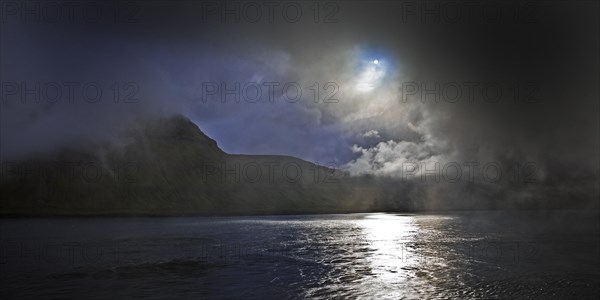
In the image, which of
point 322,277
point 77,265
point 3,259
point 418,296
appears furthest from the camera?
point 3,259

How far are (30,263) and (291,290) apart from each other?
3362 centimetres

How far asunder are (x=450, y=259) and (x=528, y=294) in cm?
1995

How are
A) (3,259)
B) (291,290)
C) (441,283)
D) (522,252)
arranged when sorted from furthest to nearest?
(522,252)
(3,259)
(441,283)
(291,290)

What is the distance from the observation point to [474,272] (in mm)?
40969

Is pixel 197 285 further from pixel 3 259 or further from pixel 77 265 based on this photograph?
pixel 3 259

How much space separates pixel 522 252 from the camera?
58.2m

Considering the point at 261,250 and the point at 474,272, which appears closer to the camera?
the point at 474,272

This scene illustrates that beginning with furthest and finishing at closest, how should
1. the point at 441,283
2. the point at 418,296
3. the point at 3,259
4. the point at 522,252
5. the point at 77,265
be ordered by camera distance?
the point at 522,252 → the point at 3,259 → the point at 77,265 → the point at 441,283 → the point at 418,296

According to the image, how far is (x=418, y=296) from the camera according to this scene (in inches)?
1173

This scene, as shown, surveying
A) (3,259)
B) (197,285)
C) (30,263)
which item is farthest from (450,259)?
→ (3,259)

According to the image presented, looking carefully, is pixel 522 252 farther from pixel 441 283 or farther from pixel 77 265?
pixel 77 265

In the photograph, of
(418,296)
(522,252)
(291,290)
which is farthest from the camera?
(522,252)

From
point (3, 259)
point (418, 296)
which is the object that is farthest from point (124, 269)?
point (418, 296)

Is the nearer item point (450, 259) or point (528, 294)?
point (528, 294)
